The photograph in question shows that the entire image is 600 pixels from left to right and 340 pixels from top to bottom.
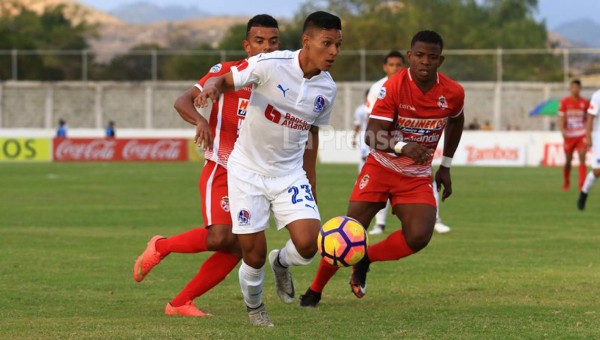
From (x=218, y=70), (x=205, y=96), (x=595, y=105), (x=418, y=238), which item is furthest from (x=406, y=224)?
(x=595, y=105)

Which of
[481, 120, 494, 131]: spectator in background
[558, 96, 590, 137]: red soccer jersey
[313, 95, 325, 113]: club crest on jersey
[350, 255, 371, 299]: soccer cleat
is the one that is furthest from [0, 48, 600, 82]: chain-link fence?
[313, 95, 325, 113]: club crest on jersey

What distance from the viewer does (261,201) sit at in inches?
344

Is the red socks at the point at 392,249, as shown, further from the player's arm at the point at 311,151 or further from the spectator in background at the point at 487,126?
the spectator in background at the point at 487,126

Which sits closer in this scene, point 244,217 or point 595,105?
point 244,217

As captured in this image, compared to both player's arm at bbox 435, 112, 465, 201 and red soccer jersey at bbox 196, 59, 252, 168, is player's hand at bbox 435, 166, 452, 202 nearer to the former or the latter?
player's arm at bbox 435, 112, 465, 201

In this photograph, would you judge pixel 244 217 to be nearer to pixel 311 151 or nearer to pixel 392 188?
pixel 311 151

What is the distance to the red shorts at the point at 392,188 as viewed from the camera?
1041 cm

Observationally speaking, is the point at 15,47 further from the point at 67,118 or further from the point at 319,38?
the point at 319,38

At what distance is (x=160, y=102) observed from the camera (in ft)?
193

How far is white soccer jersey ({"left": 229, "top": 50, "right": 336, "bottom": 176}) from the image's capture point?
28.2ft

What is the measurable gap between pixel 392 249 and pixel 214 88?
10.0ft

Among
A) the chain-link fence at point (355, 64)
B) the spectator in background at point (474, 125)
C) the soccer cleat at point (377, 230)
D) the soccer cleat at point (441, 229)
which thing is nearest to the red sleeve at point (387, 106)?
the soccer cleat at point (377, 230)

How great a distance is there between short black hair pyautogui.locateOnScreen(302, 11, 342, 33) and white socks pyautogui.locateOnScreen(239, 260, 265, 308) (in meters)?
1.84

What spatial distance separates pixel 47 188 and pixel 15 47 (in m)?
48.9
